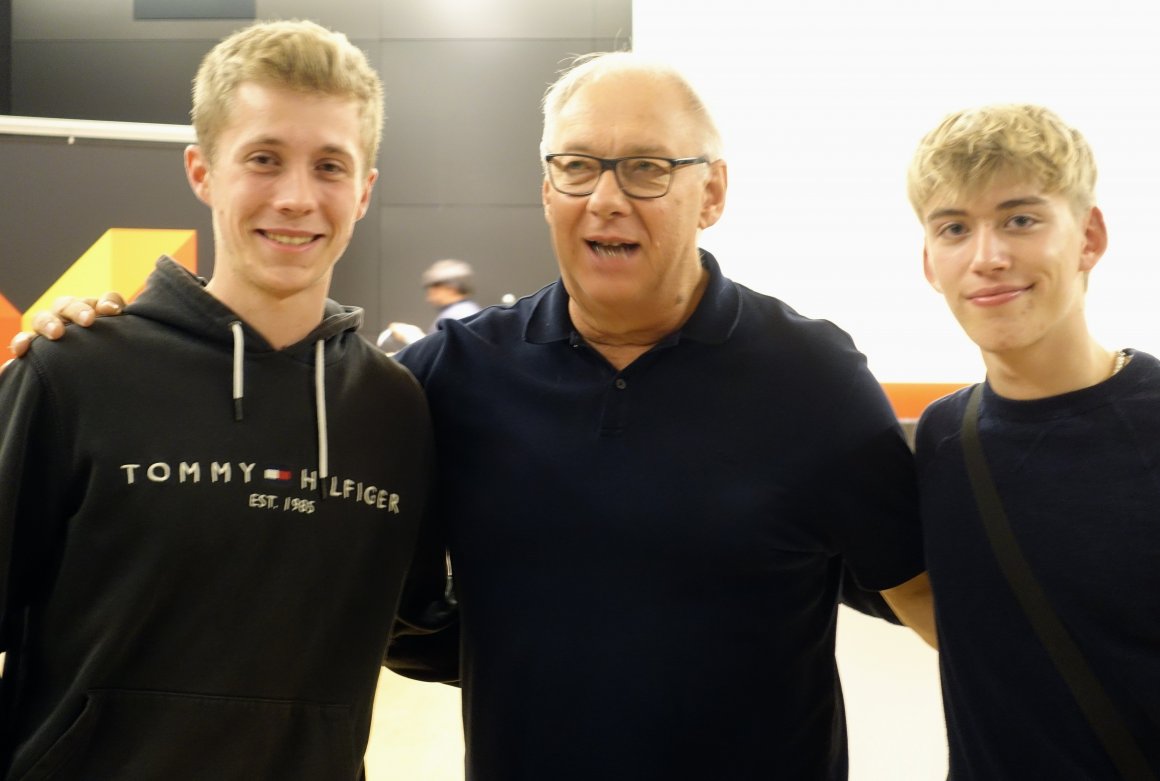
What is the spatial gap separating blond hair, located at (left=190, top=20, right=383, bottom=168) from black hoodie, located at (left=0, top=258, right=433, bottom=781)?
238 mm

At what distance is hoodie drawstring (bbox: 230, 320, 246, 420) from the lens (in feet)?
4.74

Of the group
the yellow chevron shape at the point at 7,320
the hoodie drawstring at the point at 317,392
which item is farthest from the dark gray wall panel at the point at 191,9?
the hoodie drawstring at the point at 317,392

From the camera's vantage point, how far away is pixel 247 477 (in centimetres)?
142

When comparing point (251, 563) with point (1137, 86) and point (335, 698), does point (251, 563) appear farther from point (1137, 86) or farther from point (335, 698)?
point (1137, 86)

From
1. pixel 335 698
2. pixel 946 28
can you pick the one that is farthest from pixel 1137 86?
pixel 335 698

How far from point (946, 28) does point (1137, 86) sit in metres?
1.03

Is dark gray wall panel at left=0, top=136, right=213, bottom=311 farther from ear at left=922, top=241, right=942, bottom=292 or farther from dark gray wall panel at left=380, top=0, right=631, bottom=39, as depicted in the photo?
ear at left=922, top=241, right=942, bottom=292

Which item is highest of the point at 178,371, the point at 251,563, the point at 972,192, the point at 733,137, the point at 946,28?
the point at 946,28

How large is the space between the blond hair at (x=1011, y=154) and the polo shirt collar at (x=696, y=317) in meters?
0.38

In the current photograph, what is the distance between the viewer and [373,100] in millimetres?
1610

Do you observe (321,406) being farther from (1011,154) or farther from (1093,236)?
(1093,236)

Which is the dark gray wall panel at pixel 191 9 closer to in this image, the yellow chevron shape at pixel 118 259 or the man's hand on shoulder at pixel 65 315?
the yellow chevron shape at pixel 118 259

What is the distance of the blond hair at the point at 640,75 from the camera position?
69.4 inches

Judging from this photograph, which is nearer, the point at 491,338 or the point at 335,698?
the point at 335,698
